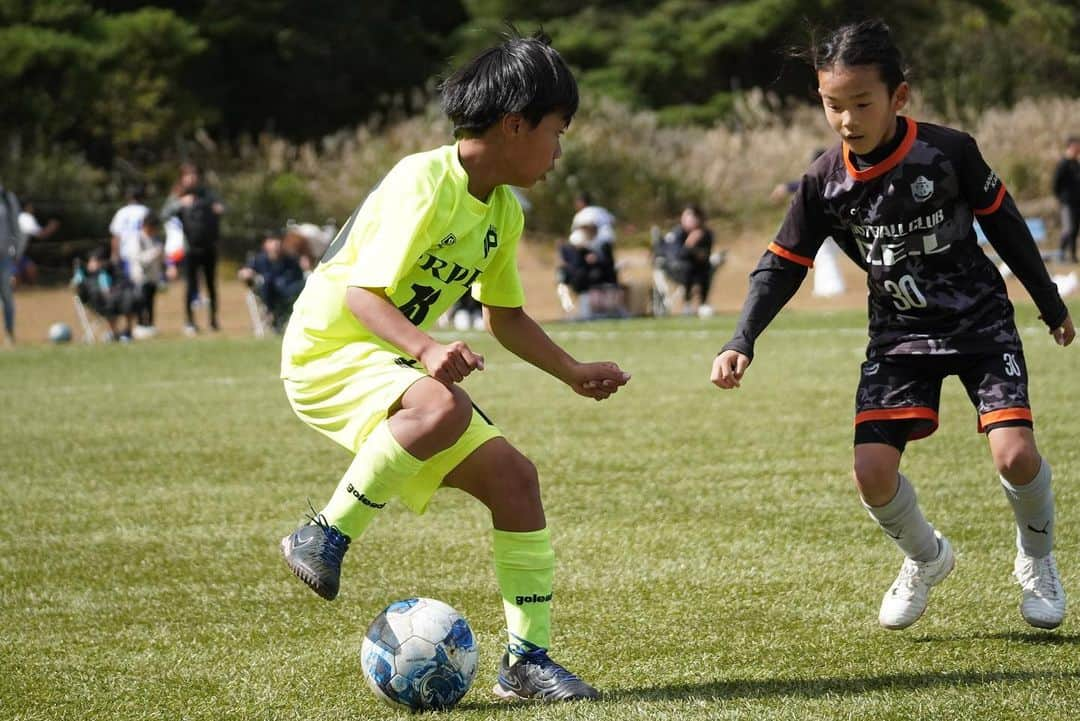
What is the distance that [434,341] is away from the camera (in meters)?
3.80

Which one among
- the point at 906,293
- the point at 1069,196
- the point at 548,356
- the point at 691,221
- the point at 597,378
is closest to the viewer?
the point at 597,378

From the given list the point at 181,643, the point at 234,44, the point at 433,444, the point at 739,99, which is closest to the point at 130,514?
the point at 181,643

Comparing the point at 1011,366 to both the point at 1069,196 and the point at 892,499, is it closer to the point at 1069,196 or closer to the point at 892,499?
the point at 892,499

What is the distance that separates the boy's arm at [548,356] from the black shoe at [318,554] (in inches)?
27.7

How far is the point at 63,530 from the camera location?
659 cm

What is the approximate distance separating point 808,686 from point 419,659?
1.00m

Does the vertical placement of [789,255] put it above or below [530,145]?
below

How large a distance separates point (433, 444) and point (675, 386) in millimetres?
7850

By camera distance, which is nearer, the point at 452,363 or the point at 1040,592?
the point at 452,363

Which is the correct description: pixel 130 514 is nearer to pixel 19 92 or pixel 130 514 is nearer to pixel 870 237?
pixel 870 237

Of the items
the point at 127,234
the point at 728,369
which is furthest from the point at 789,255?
the point at 127,234

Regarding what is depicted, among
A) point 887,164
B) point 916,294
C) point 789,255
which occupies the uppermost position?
point 887,164

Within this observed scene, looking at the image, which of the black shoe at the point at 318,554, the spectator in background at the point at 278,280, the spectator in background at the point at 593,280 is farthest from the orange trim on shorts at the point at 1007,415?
the spectator in background at the point at 593,280

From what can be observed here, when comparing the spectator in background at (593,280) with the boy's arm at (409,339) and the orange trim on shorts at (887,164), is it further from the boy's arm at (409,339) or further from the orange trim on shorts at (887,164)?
the boy's arm at (409,339)
